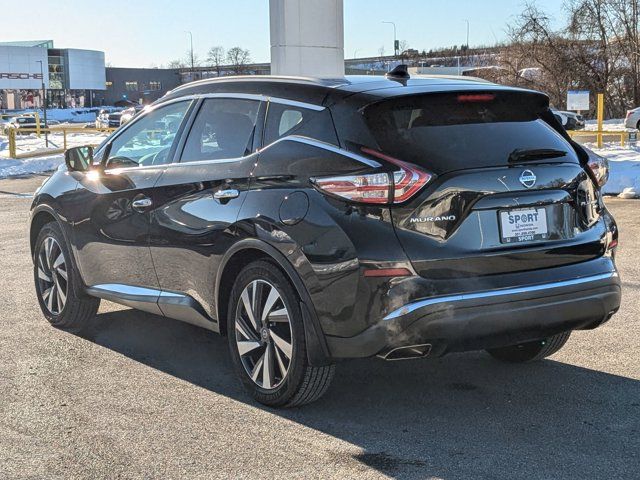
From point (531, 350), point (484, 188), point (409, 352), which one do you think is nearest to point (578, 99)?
point (531, 350)

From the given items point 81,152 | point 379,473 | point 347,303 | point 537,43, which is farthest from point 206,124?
point 537,43

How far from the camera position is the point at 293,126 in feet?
14.7

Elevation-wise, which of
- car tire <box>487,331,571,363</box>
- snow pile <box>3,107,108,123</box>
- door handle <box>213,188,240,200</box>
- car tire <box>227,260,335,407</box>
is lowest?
car tire <box>487,331,571,363</box>

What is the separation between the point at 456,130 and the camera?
4.20 m

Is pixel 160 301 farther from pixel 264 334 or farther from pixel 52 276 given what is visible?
pixel 52 276

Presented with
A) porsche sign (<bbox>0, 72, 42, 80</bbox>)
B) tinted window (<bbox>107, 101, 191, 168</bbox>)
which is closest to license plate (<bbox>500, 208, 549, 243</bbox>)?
tinted window (<bbox>107, 101, 191, 168</bbox>)

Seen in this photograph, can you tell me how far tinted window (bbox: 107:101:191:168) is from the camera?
212 inches

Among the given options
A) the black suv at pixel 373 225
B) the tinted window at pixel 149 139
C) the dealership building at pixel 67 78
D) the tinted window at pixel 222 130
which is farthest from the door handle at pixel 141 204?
the dealership building at pixel 67 78

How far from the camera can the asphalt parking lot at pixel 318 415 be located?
379 centimetres

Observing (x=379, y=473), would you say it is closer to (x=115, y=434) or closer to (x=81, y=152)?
(x=115, y=434)

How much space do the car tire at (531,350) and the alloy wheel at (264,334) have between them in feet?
5.29

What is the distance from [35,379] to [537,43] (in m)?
38.9

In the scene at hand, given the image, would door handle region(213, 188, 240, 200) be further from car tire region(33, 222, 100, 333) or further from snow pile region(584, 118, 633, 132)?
snow pile region(584, 118, 633, 132)

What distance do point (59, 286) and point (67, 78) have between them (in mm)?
120692
